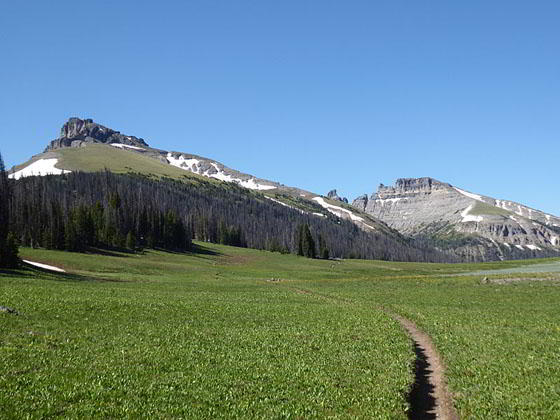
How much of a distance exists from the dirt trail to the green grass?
1.83ft

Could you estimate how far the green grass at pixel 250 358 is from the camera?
15750 mm

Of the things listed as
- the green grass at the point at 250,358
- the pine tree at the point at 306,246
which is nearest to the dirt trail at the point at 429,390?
the green grass at the point at 250,358

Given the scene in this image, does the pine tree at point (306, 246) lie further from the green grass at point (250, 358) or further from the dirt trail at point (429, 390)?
the dirt trail at point (429, 390)

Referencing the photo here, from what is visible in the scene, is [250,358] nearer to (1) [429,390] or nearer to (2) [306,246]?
(1) [429,390]

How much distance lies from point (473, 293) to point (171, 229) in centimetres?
11522

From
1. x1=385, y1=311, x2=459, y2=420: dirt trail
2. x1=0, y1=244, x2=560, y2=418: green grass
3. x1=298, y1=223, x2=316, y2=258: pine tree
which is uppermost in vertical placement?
x1=298, y1=223, x2=316, y2=258: pine tree

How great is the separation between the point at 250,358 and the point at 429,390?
8419 millimetres

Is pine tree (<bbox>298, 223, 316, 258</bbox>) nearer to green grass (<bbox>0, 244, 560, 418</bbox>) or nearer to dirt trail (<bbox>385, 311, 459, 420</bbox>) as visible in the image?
green grass (<bbox>0, 244, 560, 418</bbox>)

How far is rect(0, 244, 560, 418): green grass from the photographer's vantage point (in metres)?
15.8

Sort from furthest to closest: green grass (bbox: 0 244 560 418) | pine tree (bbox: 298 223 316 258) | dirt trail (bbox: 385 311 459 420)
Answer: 1. pine tree (bbox: 298 223 316 258)
2. dirt trail (bbox: 385 311 459 420)
3. green grass (bbox: 0 244 560 418)

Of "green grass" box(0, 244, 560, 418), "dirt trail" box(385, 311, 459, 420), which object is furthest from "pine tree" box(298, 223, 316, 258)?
"dirt trail" box(385, 311, 459, 420)

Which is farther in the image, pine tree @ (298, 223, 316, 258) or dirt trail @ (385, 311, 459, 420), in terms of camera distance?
pine tree @ (298, 223, 316, 258)

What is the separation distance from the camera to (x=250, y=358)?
23.0m

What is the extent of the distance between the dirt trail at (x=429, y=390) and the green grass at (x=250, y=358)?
22.0 inches
